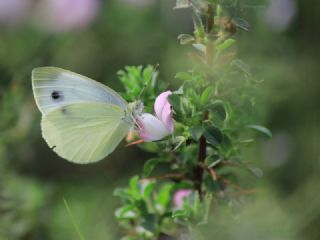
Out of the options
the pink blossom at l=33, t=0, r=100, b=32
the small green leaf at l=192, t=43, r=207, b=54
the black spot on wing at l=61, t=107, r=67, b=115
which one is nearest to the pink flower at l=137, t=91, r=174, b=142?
the small green leaf at l=192, t=43, r=207, b=54

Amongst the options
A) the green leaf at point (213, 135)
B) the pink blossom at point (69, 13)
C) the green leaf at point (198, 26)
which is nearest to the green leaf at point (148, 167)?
the green leaf at point (213, 135)

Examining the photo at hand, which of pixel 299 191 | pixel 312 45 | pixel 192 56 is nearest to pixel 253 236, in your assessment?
pixel 192 56

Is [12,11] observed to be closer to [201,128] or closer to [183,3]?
[183,3]

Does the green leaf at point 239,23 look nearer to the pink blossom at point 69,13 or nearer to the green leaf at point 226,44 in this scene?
the green leaf at point 226,44

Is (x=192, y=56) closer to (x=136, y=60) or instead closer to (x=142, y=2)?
(x=136, y=60)

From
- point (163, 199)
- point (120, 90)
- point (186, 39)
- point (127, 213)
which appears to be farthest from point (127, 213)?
point (120, 90)
